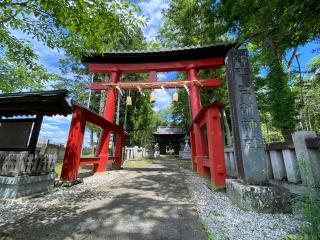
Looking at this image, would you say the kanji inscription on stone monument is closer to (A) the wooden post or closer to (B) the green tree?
(B) the green tree

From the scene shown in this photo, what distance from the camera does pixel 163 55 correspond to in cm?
984

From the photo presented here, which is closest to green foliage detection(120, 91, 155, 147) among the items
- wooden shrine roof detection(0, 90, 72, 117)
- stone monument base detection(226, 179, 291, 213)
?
wooden shrine roof detection(0, 90, 72, 117)

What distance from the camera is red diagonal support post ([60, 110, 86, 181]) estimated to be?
6.06 m

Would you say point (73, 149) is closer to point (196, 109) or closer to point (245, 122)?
point (245, 122)

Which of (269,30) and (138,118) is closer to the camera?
(269,30)

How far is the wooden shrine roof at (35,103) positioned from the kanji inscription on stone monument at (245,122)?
4007 mm

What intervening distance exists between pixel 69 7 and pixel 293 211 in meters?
5.67

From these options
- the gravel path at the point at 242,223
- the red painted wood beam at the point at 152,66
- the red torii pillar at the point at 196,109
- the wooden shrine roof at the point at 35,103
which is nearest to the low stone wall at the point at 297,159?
the gravel path at the point at 242,223

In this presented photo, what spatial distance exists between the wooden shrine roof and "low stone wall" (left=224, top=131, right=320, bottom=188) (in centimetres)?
500

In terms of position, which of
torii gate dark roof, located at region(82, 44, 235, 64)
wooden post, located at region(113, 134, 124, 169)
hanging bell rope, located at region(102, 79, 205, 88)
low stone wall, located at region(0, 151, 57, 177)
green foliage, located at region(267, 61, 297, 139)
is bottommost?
low stone wall, located at region(0, 151, 57, 177)

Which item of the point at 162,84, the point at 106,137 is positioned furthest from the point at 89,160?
the point at 162,84

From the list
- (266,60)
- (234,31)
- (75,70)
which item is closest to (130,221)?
(266,60)

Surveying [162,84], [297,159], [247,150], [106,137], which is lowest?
[297,159]

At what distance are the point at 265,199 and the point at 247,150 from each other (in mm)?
899
